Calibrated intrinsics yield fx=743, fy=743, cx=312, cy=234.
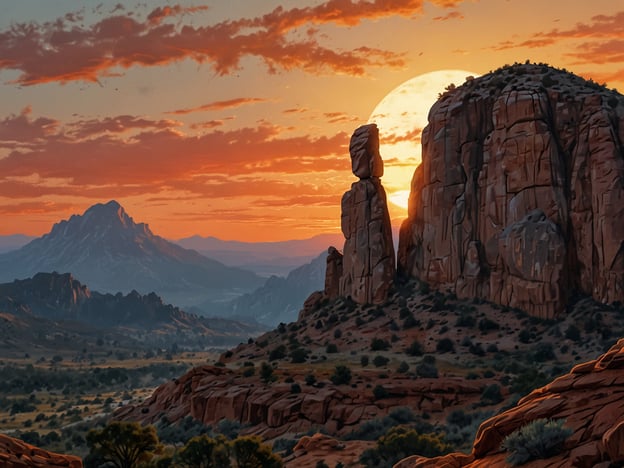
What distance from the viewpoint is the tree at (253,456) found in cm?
4147

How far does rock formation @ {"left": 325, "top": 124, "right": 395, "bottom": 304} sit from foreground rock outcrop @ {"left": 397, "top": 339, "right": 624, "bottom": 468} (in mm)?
82664

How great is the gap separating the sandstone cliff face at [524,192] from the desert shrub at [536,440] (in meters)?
72.3

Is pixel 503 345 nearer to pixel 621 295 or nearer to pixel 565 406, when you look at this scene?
pixel 621 295

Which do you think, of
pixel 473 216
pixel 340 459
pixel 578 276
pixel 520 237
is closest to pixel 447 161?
pixel 473 216

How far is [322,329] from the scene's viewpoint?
351 feet

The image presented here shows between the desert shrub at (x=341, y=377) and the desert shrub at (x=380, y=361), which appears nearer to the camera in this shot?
the desert shrub at (x=341, y=377)

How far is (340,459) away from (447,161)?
221 feet

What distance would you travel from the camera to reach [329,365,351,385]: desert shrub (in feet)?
234

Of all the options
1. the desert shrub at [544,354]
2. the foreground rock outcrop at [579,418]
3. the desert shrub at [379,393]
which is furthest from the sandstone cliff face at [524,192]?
the foreground rock outcrop at [579,418]

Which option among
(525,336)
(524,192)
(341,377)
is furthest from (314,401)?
(524,192)

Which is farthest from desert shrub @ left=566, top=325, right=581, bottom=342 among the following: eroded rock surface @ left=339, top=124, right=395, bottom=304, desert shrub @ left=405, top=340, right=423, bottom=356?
eroded rock surface @ left=339, top=124, right=395, bottom=304

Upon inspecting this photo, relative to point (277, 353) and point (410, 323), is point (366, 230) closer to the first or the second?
point (410, 323)

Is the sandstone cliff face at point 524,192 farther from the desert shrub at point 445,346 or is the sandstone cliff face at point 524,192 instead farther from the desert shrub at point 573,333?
the desert shrub at point 445,346

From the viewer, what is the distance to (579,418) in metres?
22.2
